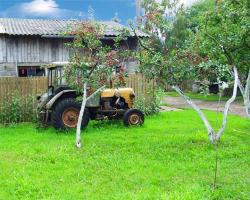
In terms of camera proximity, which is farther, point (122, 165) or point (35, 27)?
point (35, 27)

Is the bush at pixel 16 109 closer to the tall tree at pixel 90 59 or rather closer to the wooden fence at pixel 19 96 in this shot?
the wooden fence at pixel 19 96

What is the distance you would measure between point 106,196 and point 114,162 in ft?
6.50

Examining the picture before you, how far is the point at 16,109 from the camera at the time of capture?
14086 mm

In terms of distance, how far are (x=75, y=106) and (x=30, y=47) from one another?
25.5ft

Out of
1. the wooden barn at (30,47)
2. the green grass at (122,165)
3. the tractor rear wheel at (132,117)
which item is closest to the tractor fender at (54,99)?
the green grass at (122,165)

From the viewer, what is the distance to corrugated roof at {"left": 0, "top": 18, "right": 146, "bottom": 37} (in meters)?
18.3

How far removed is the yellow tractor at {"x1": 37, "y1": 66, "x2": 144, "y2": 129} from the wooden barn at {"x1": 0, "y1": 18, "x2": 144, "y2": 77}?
5214 millimetres

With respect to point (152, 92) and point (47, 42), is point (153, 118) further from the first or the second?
point (47, 42)

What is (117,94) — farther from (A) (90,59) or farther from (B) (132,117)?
(A) (90,59)

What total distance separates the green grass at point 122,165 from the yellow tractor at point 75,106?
48cm

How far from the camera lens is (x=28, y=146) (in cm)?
1003

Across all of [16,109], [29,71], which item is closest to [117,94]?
[16,109]

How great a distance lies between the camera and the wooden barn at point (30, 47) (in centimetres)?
1850

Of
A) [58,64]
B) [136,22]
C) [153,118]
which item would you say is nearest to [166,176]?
[136,22]
